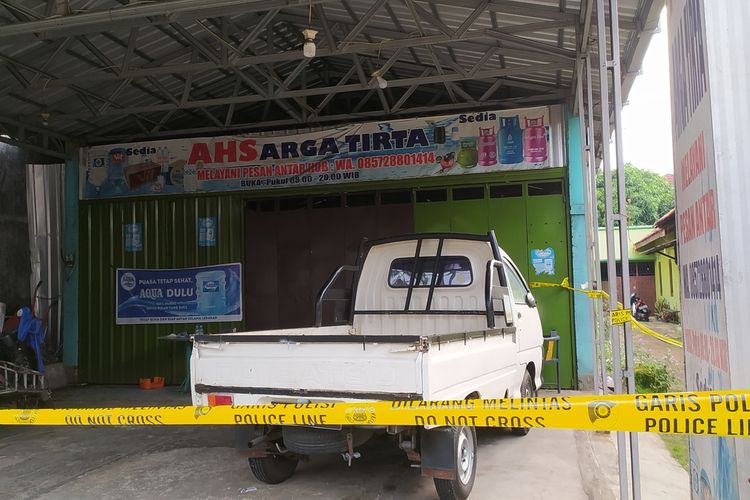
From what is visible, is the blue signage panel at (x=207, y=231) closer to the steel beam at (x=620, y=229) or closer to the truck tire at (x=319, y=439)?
the truck tire at (x=319, y=439)

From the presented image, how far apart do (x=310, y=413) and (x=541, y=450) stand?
360 centimetres

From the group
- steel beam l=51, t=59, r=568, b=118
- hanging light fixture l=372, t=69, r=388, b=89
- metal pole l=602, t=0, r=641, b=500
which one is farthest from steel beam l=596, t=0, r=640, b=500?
hanging light fixture l=372, t=69, r=388, b=89

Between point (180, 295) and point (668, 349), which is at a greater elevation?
point (180, 295)

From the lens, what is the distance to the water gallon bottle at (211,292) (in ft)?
34.2

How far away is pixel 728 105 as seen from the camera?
146cm

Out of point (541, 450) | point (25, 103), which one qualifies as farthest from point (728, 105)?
point (25, 103)

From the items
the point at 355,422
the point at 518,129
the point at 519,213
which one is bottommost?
→ the point at 355,422

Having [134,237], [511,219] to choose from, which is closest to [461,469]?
[511,219]

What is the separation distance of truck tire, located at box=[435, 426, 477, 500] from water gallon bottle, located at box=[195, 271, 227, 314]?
678 centimetres

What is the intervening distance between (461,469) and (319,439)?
3.66 feet

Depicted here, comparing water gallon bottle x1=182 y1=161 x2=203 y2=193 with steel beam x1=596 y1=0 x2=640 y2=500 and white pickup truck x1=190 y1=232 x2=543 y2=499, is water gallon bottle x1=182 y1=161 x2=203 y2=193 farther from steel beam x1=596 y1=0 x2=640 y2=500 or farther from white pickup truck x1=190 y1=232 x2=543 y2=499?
steel beam x1=596 y1=0 x2=640 y2=500

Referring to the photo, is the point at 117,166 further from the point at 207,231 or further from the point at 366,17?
the point at 366,17

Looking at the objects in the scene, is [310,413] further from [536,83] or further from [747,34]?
[536,83]

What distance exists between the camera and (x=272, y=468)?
15.9ft
